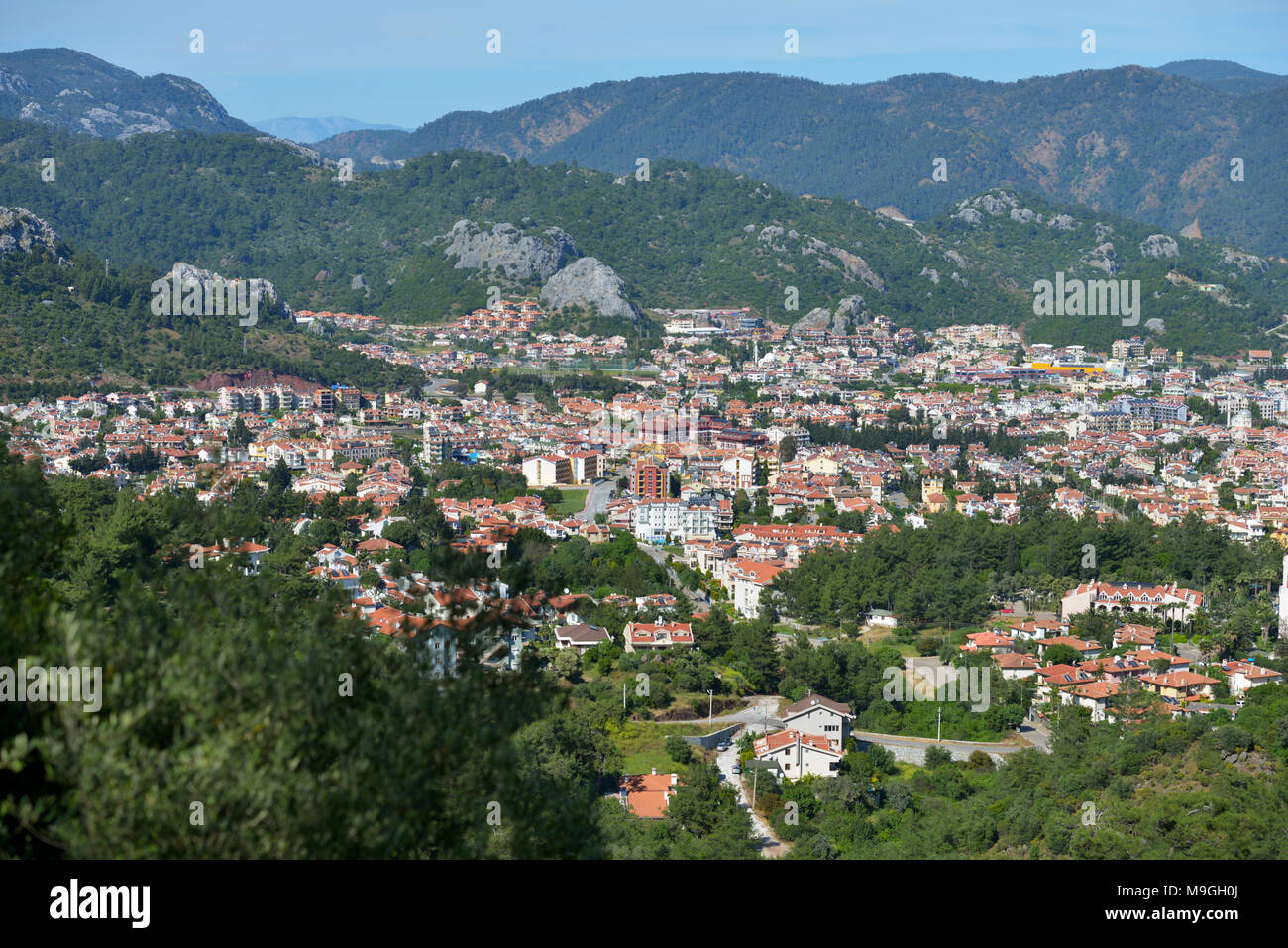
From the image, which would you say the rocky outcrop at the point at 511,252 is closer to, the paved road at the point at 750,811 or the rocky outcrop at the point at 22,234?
the rocky outcrop at the point at 22,234

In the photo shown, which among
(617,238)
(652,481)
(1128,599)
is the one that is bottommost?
(1128,599)

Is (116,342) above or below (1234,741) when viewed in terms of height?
above

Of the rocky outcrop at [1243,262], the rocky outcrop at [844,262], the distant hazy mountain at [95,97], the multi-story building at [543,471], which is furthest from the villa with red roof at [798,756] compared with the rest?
the distant hazy mountain at [95,97]

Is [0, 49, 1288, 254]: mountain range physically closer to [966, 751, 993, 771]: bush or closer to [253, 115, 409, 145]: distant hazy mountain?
[253, 115, 409, 145]: distant hazy mountain

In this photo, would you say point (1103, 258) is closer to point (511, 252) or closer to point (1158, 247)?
point (1158, 247)

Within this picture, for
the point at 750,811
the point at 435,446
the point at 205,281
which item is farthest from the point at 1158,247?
the point at 750,811

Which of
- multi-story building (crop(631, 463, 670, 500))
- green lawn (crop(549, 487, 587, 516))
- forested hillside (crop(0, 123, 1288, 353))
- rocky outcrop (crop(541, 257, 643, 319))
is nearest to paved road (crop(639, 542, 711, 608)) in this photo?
green lawn (crop(549, 487, 587, 516))

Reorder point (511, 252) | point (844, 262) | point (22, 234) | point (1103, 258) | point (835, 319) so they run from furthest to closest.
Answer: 1. point (1103, 258)
2. point (844, 262)
3. point (511, 252)
4. point (835, 319)
5. point (22, 234)

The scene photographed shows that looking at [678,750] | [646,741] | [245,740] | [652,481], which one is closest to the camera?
[245,740]
